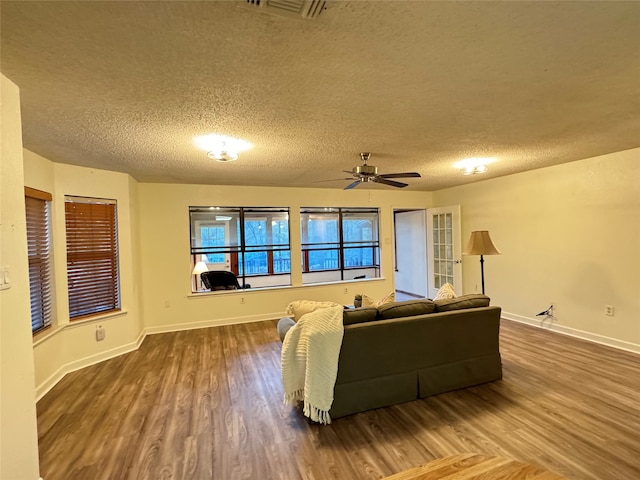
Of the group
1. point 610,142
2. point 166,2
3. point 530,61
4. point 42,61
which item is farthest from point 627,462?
point 42,61

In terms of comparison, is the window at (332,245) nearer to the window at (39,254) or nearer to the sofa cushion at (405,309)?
the sofa cushion at (405,309)

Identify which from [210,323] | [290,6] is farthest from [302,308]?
[210,323]

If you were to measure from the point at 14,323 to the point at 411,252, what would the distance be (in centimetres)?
708

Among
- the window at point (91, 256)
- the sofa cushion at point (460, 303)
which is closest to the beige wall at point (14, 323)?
the window at point (91, 256)

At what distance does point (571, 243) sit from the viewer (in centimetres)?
423

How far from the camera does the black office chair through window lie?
5391 millimetres

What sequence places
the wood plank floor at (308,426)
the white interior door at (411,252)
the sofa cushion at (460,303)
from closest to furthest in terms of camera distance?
the wood plank floor at (308,426), the sofa cushion at (460,303), the white interior door at (411,252)

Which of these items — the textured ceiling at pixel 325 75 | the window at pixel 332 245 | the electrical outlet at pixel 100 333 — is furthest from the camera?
the window at pixel 332 245

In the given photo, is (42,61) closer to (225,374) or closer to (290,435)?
(290,435)

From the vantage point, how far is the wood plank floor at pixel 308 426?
1991mm

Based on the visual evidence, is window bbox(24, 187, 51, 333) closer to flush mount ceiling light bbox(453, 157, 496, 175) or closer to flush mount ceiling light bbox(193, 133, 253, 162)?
flush mount ceiling light bbox(193, 133, 253, 162)

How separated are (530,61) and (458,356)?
96.5 inches

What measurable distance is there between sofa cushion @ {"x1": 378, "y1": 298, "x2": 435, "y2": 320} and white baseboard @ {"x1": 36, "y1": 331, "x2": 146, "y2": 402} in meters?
3.41

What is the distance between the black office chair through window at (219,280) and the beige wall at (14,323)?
358 centimetres
